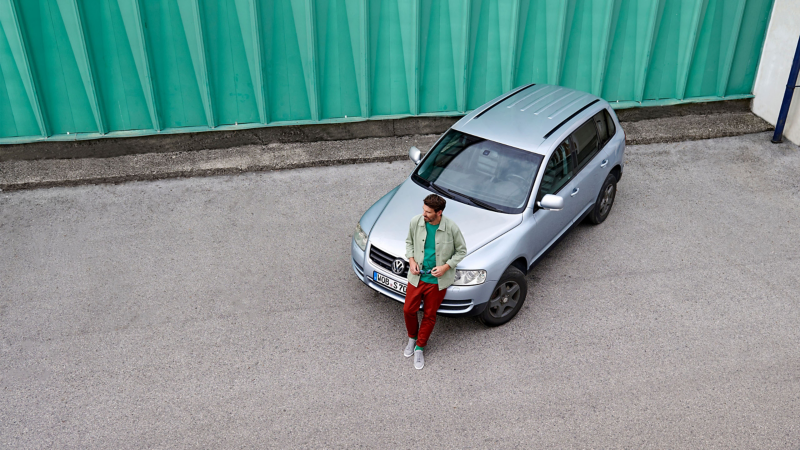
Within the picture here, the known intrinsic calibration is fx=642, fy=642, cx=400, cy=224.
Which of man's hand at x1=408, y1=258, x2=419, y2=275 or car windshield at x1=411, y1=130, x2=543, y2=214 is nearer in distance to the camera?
man's hand at x1=408, y1=258, x2=419, y2=275

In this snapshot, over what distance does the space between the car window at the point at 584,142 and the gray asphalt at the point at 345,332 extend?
3.71 ft

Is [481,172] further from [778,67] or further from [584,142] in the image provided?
[778,67]

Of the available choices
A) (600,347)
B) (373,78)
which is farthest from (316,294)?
(373,78)

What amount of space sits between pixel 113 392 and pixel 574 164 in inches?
205

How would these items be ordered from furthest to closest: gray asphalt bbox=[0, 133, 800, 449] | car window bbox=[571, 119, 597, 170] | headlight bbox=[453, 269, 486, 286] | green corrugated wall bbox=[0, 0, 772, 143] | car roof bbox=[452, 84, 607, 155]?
green corrugated wall bbox=[0, 0, 772, 143] < car window bbox=[571, 119, 597, 170] < car roof bbox=[452, 84, 607, 155] < headlight bbox=[453, 269, 486, 286] < gray asphalt bbox=[0, 133, 800, 449]

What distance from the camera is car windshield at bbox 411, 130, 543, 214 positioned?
6621 millimetres

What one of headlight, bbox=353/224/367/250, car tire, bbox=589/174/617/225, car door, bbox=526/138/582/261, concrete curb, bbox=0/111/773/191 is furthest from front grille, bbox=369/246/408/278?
concrete curb, bbox=0/111/773/191

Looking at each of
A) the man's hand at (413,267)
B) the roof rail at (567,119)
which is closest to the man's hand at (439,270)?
the man's hand at (413,267)

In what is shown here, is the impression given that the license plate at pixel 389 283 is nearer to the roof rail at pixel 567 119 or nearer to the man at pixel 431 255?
the man at pixel 431 255

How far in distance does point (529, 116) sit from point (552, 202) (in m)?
1.35

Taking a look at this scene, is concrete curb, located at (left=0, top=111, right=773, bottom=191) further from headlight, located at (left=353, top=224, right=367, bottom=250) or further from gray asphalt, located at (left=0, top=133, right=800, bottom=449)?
headlight, located at (left=353, top=224, right=367, bottom=250)

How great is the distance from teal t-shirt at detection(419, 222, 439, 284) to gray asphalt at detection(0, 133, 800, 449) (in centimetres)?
96

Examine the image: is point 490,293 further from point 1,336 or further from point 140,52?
point 140,52

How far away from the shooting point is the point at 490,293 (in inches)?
244
